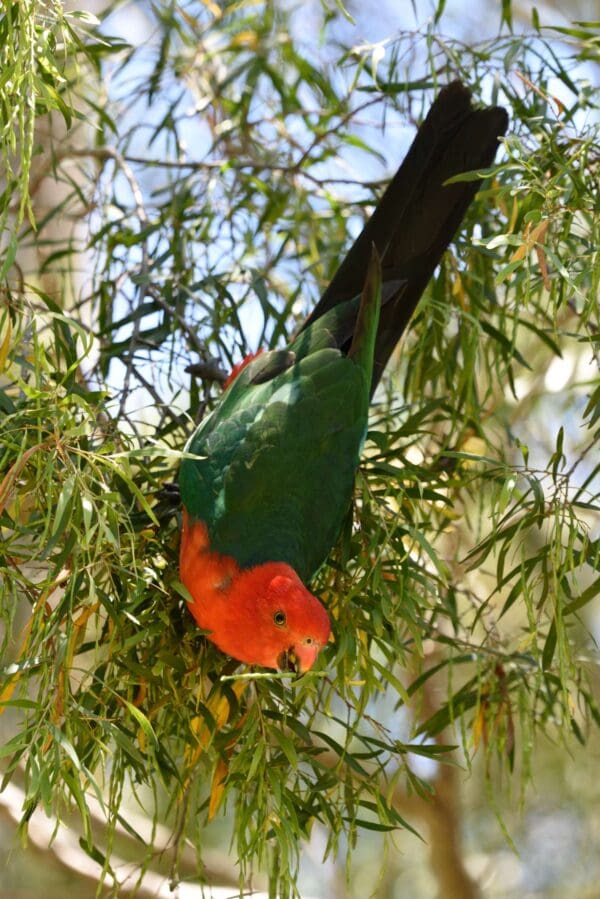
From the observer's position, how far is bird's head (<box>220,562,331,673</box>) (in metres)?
1.51

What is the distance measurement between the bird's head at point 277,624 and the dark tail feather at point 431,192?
0.68 meters

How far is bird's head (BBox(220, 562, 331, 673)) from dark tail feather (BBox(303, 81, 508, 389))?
2.22 ft

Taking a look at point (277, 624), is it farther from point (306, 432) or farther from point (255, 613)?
point (306, 432)

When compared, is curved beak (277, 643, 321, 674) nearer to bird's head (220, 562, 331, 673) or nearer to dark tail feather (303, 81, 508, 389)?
bird's head (220, 562, 331, 673)

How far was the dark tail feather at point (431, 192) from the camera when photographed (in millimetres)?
1951

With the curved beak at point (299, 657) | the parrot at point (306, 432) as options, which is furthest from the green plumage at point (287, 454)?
the curved beak at point (299, 657)

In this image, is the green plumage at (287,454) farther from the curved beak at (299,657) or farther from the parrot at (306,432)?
the curved beak at (299,657)

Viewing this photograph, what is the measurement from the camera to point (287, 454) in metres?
1.72

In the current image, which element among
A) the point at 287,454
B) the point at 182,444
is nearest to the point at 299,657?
the point at 287,454

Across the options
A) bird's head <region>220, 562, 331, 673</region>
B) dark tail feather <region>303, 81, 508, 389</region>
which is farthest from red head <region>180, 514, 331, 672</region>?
dark tail feather <region>303, 81, 508, 389</region>

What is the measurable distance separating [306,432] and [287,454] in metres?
0.05

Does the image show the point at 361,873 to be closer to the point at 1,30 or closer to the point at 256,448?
the point at 256,448

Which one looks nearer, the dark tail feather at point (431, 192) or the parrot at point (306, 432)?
the parrot at point (306, 432)

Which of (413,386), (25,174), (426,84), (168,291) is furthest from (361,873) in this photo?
(25,174)
